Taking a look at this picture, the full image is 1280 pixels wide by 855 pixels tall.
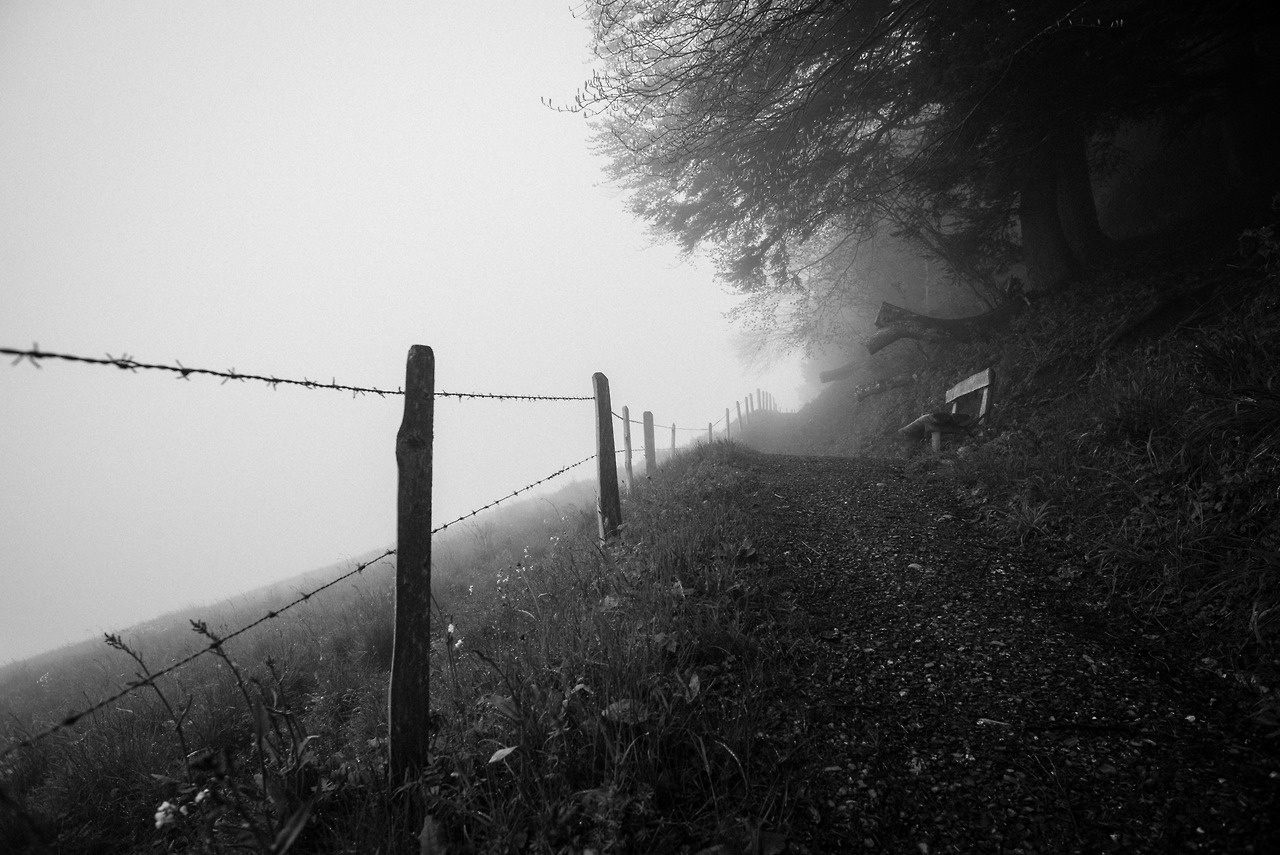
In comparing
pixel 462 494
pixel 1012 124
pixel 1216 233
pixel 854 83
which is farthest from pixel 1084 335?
pixel 462 494

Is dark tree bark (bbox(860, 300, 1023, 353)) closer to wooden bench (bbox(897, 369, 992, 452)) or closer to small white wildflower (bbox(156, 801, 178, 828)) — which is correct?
wooden bench (bbox(897, 369, 992, 452))

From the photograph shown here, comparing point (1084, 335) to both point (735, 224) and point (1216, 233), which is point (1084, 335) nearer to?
point (1216, 233)

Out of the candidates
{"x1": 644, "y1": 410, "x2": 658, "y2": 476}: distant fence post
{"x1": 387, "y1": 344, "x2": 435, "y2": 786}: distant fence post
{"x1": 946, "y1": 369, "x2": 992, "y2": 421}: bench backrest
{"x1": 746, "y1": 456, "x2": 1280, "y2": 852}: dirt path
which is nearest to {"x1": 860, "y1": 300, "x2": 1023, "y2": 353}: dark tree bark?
{"x1": 946, "y1": 369, "x2": 992, "y2": 421}: bench backrest

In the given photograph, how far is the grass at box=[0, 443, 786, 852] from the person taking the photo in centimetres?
200

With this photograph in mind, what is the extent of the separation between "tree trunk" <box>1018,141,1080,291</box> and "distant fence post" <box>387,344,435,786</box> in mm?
10824

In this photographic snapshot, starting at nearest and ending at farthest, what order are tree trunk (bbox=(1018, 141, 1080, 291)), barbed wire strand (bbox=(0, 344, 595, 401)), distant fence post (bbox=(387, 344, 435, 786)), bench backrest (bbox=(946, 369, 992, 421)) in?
1. barbed wire strand (bbox=(0, 344, 595, 401))
2. distant fence post (bbox=(387, 344, 435, 786))
3. bench backrest (bbox=(946, 369, 992, 421))
4. tree trunk (bbox=(1018, 141, 1080, 291))

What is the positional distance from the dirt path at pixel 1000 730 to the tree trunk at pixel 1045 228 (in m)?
7.78

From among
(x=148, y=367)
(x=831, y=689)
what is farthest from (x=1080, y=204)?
(x=148, y=367)

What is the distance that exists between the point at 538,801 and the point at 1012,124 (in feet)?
30.5

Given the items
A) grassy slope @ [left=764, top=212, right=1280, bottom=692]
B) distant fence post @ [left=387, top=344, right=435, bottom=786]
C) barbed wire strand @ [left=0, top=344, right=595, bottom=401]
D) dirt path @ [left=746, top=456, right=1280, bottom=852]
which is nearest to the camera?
barbed wire strand @ [left=0, top=344, right=595, bottom=401]

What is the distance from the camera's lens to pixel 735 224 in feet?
36.5

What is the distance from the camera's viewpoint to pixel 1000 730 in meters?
2.44

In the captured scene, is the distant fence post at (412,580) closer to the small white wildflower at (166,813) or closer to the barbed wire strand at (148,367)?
the barbed wire strand at (148,367)

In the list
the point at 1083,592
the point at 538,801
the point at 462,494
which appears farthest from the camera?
the point at 462,494
